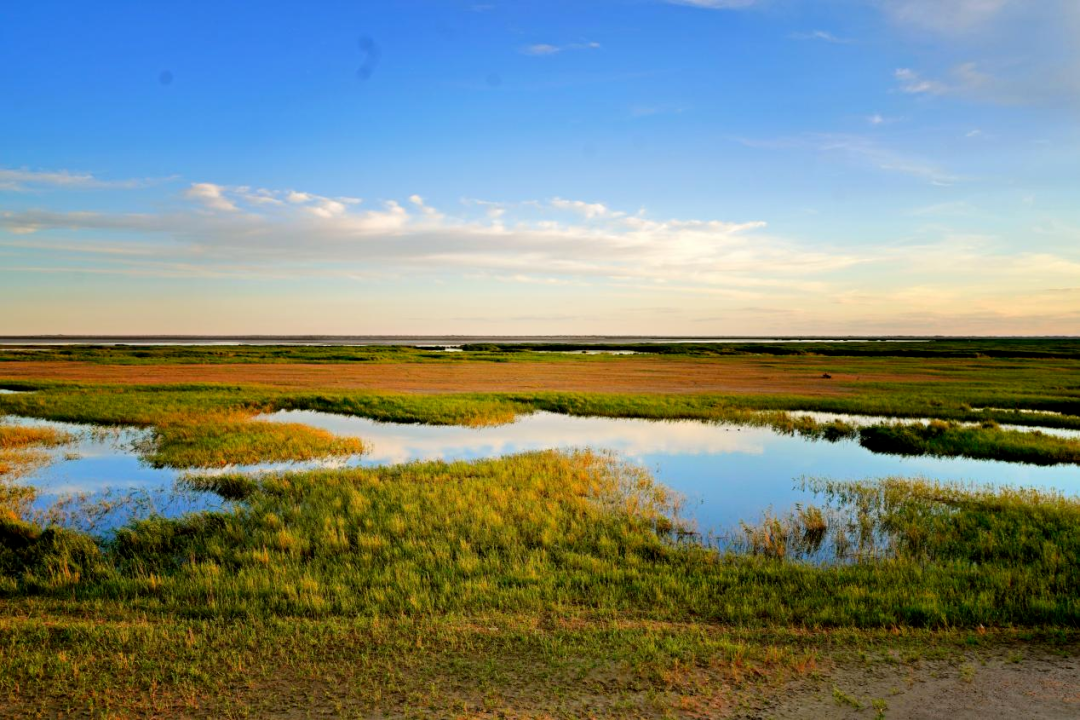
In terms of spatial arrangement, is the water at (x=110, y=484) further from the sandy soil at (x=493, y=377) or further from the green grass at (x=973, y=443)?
the green grass at (x=973, y=443)

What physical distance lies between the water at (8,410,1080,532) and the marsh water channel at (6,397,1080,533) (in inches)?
1.4

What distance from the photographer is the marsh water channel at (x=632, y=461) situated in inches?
684

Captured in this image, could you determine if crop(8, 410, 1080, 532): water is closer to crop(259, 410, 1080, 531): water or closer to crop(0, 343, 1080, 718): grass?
crop(259, 410, 1080, 531): water

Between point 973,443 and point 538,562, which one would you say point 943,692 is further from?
point 973,443

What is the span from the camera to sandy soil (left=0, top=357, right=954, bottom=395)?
4819 centimetres

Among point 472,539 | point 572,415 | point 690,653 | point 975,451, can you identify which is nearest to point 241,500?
point 472,539

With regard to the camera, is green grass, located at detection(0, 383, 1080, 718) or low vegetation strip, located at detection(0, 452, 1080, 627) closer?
green grass, located at detection(0, 383, 1080, 718)

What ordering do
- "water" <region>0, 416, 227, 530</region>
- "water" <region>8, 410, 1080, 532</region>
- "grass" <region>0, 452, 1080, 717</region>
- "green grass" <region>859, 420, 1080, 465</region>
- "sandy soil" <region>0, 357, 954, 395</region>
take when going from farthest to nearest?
"sandy soil" <region>0, 357, 954, 395</region>, "green grass" <region>859, 420, 1080, 465</region>, "water" <region>8, 410, 1080, 532</region>, "water" <region>0, 416, 227, 530</region>, "grass" <region>0, 452, 1080, 717</region>

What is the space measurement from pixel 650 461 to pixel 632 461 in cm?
65

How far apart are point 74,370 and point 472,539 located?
2450 inches

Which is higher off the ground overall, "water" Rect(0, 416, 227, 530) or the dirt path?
the dirt path

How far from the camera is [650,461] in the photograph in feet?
76.1

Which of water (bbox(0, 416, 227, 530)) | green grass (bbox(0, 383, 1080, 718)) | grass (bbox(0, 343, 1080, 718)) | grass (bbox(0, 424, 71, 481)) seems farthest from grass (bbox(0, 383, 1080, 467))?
green grass (bbox(0, 383, 1080, 718))

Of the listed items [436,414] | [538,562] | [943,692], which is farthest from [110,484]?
[943,692]
